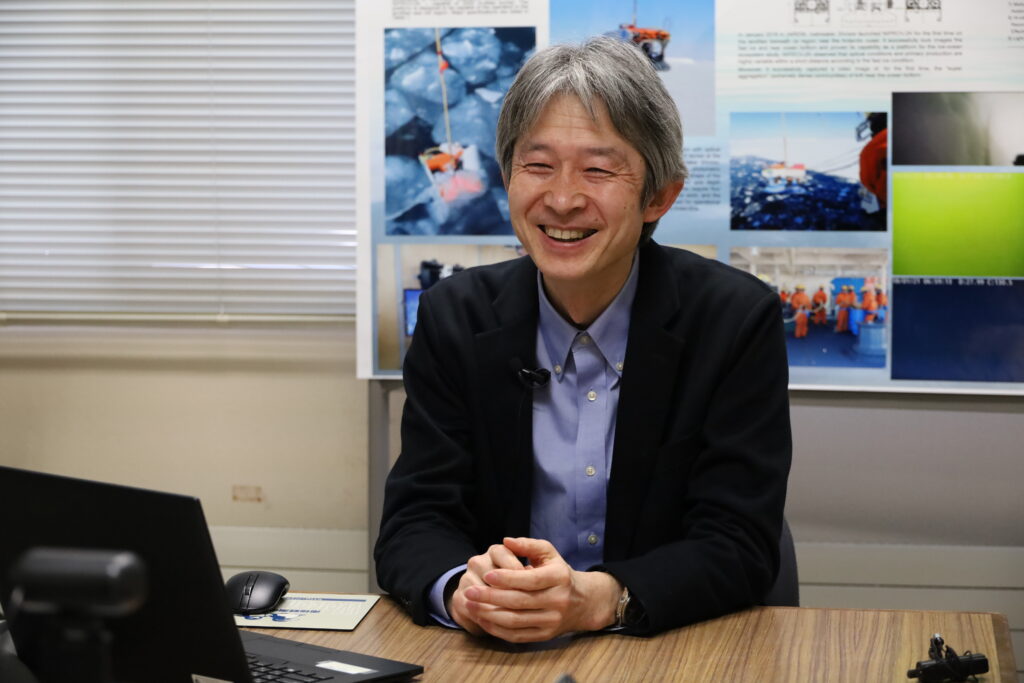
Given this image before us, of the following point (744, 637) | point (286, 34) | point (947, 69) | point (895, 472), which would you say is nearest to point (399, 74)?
point (286, 34)

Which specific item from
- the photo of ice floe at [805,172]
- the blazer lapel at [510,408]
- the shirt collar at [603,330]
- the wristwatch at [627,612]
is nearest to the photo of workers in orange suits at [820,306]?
the photo of ice floe at [805,172]

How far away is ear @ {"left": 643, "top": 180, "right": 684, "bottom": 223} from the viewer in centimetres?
179

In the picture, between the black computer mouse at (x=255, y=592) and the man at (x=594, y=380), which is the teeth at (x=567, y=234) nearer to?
the man at (x=594, y=380)

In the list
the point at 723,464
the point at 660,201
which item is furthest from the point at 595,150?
the point at 723,464

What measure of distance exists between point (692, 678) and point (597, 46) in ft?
3.15

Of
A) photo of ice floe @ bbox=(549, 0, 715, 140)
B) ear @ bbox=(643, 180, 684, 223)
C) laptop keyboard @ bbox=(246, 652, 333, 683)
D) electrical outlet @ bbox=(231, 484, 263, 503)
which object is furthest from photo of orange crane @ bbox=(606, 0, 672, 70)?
laptop keyboard @ bbox=(246, 652, 333, 683)

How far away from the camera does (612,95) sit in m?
1.66

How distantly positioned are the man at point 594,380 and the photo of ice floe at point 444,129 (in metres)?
1.09

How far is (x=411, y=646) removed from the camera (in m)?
1.42

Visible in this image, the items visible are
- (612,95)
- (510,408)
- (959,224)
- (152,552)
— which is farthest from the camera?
(959,224)

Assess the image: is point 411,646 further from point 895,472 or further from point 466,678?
point 895,472

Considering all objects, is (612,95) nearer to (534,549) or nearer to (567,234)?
(567,234)

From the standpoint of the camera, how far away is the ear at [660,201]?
70.5 inches

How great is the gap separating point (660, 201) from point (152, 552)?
1.06m
